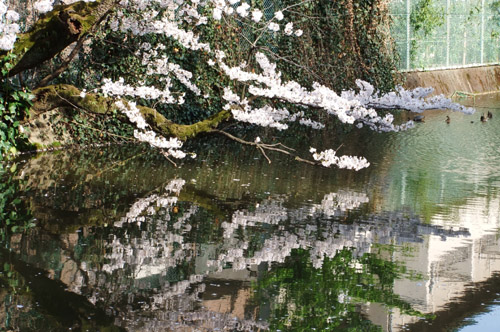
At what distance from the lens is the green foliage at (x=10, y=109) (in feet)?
33.8

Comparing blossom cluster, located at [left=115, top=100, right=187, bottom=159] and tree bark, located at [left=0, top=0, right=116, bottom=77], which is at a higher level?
tree bark, located at [left=0, top=0, right=116, bottom=77]

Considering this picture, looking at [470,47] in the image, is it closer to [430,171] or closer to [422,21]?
[422,21]

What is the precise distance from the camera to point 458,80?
89.7ft

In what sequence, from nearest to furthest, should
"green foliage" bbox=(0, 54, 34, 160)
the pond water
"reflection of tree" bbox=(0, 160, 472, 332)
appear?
the pond water
"reflection of tree" bbox=(0, 160, 472, 332)
"green foliage" bbox=(0, 54, 34, 160)

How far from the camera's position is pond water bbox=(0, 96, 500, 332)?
4.61 m

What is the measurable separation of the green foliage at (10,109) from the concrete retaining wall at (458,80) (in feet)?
48.6

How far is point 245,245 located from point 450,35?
79.7ft

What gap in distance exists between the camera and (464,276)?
5.50m

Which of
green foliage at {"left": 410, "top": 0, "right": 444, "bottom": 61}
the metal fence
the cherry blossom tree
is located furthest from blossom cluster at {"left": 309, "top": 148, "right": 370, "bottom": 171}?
A: green foliage at {"left": 410, "top": 0, "right": 444, "bottom": 61}

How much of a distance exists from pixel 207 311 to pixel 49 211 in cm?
320

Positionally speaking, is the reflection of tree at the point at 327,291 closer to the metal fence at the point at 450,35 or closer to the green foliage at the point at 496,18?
the metal fence at the point at 450,35

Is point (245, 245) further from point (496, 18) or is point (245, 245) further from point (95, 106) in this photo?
point (496, 18)

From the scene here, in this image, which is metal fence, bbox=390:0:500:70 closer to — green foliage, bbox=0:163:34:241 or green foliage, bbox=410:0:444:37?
green foliage, bbox=410:0:444:37

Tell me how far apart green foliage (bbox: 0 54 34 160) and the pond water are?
42cm
